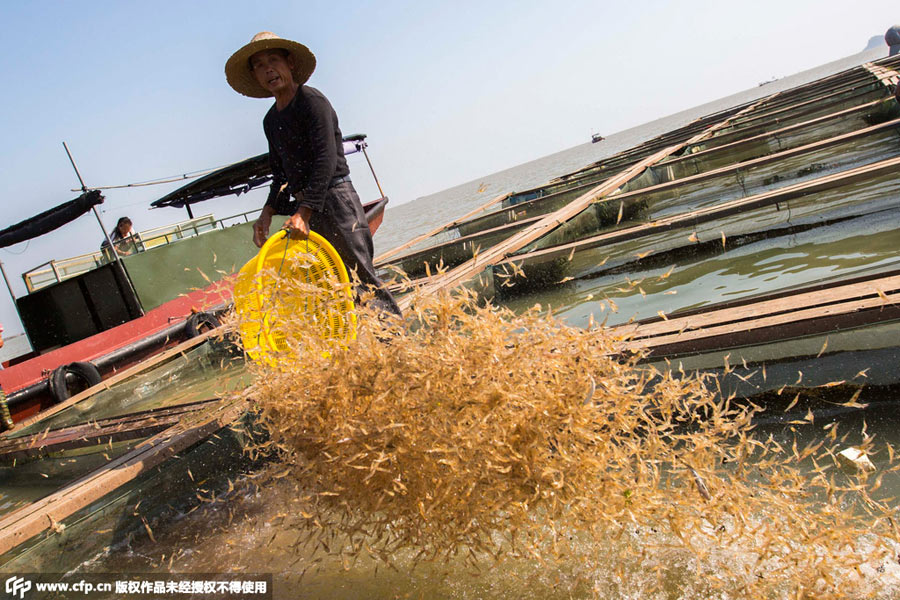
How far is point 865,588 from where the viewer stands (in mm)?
1459

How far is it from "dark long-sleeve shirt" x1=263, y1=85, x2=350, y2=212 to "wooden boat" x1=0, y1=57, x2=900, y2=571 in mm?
794

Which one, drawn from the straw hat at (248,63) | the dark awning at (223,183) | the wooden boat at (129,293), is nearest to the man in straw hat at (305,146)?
the straw hat at (248,63)

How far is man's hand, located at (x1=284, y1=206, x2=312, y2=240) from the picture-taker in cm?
293

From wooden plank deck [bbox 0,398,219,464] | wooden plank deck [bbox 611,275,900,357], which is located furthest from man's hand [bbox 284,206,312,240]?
wooden plank deck [bbox 611,275,900,357]

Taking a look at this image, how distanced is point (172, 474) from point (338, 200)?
1.85 meters

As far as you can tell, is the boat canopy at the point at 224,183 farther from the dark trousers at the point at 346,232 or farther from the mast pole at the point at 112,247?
the dark trousers at the point at 346,232

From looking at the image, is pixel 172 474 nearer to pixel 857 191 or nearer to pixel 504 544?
pixel 504 544

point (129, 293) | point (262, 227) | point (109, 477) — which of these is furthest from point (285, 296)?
point (129, 293)

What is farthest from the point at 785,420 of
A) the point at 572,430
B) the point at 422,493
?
the point at 422,493

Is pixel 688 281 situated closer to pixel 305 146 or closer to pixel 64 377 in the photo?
pixel 305 146

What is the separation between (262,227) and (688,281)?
144 inches

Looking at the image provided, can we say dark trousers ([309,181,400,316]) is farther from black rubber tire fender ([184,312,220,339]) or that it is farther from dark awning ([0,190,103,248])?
dark awning ([0,190,103,248])

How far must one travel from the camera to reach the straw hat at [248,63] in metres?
3.05

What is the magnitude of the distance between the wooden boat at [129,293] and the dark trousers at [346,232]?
486 cm
